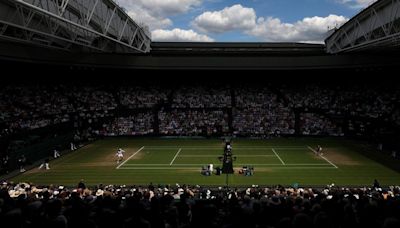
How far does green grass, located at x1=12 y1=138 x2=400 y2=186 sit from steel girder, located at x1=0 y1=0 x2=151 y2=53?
10.7 meters

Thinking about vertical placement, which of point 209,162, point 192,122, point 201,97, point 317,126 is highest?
point 201,97

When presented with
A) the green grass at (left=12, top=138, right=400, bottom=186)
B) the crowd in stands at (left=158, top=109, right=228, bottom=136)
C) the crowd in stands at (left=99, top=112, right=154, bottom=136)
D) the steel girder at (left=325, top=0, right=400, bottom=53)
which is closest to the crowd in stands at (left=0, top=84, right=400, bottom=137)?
the crowd in stands at (left=158, top=109, right=228, bottom=136)

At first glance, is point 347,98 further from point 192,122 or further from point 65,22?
point 65,22

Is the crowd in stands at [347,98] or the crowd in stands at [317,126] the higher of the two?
the crowd in stands at [347,98]

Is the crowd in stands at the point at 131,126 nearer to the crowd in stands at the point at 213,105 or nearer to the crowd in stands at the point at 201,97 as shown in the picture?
the crowd in stands at the point at 213,105

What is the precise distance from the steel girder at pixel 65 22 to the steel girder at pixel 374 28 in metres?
22.3

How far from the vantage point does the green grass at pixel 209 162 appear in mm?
30609

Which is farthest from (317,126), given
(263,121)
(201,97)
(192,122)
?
(201,97)

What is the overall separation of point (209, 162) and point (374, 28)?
18792mm

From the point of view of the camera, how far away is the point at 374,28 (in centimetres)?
3612

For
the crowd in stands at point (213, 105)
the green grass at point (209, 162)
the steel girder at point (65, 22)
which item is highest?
the steel girder at point (65, 22)

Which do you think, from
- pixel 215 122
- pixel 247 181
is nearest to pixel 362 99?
pixel 215 122

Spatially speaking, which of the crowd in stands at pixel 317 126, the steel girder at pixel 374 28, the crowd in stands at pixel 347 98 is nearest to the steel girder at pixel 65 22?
the steel girder at pixel 374 28

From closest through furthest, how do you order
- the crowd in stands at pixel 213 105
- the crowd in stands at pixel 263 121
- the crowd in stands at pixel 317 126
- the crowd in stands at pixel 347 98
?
the crowd in stands at pixel 213 105
the crowd in stands at pixel 347 98
the crowd in stands at pixel 317 126
the crowd in stands at pixel 263 121
